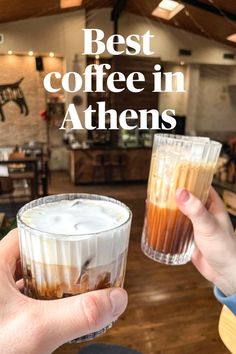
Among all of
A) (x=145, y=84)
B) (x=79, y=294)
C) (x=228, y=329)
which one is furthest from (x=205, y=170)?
(x=145, y=84)

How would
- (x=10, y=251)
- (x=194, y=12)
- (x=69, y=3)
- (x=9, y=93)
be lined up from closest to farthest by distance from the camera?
(x=10, y=251), (x=9, y=93), (x=69, y=3), (x=194, y=12)

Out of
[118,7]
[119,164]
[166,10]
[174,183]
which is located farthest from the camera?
[119,164]

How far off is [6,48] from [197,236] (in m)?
1.09

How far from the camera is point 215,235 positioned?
677mm

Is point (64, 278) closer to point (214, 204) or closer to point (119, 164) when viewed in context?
point (214, 204)

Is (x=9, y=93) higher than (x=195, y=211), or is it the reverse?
(x=9, y=93)

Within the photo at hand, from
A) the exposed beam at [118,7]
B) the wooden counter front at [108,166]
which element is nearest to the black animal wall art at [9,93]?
the exposed beam at [118,7]

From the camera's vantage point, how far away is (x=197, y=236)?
701mm

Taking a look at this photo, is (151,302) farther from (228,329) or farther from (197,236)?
(197,236)

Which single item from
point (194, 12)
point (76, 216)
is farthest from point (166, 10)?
point (76, 216)

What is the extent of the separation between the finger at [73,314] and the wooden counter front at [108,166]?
4941mm

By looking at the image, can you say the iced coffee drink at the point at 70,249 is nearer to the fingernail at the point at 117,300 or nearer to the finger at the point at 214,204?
the fingernail at the point at 117,300

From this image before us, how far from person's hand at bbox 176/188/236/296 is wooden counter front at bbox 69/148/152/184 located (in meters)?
4.59

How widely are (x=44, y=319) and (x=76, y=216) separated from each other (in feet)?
0.53
